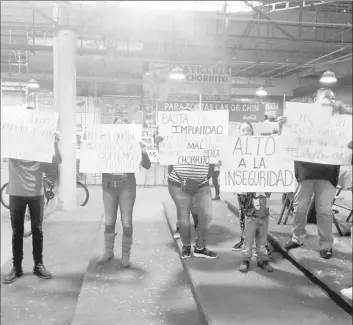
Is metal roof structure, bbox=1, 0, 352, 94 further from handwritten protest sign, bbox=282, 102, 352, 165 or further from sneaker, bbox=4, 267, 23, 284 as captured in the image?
sneaker, bbox=4, 267, 23, 284

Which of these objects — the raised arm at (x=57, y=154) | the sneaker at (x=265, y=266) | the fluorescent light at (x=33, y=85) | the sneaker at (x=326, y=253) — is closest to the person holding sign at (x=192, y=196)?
the sneaker at (x=265, y=266)

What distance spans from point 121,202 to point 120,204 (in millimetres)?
16

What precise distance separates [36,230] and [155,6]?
0.97m

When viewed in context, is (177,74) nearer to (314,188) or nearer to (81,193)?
(81,193)

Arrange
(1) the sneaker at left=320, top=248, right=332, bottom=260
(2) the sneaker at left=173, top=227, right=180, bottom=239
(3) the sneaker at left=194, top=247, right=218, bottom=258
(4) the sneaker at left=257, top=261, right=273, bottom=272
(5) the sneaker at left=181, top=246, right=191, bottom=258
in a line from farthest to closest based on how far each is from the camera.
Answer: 1. (1) the sneaker at left=320, top=248, right=332, bottom=260
2. (4) the sneaker at left=257, top=261, right=273, bottom=272
3. (5) the sneaker at left=181, top=246, right=191, bottom=258
4. (3) the sneaker at left=194, top=247, right=218, bottom=258
5. (2) the sneaker at left=173, top=227, right=180, bottom=239

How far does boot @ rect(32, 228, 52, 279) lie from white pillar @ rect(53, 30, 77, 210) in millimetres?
212

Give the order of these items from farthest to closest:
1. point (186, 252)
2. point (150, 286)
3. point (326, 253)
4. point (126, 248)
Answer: point (326, 253), point (186, 252), point (150, 286), point (126, 248)

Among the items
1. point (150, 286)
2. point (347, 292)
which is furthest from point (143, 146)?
point (347, 292)

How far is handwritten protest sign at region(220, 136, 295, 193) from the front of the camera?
169 cm

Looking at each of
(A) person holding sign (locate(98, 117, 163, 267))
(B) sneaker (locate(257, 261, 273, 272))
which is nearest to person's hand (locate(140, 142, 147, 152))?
(A) person holding sign (locate(98, 117, 163, 267))

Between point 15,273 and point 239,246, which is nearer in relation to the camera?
point 15,273

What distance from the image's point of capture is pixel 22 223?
1.64m

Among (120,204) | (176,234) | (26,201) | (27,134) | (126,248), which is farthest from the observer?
(176,234)

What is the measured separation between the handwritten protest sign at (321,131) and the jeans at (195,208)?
0.59 m
